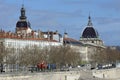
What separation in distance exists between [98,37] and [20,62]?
123 metres

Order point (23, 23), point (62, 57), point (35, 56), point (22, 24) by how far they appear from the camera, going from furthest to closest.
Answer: point (22, 24) → point (23, 23) → point (62, 57) → point (35, 56)

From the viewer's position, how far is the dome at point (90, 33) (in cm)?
19375

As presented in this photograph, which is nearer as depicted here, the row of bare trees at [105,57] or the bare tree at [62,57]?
the bare tree at [62,57]

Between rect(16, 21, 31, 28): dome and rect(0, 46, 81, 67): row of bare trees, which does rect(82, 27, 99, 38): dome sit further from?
rect(0, 46, 81, 67): row of bare trees

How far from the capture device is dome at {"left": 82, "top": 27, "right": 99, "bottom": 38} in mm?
193750

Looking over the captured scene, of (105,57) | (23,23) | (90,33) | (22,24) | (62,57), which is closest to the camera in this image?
(62,57)

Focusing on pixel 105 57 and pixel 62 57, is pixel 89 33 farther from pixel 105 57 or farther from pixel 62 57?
pixel 62 57

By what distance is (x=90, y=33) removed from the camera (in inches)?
7653

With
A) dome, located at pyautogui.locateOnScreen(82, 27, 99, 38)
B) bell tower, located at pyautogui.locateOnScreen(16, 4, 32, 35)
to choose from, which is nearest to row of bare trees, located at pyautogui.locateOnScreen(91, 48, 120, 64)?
bell tower, located at pyautogui.locateOnScreen(16, 4, 32, 35)

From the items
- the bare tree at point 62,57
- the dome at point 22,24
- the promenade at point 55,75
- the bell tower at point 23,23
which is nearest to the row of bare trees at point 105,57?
the bell tower at point 23,23

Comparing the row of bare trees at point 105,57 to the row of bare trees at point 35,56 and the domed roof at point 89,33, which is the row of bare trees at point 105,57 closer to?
the row of bare trees at point 35,56

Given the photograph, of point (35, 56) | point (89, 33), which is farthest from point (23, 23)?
point (89, 33)

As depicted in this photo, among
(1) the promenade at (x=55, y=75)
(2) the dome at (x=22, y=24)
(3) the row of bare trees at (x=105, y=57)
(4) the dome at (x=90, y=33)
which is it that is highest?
(4) the dome at (x=90, y=33)

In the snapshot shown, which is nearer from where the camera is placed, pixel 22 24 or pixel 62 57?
pixel 62 57
